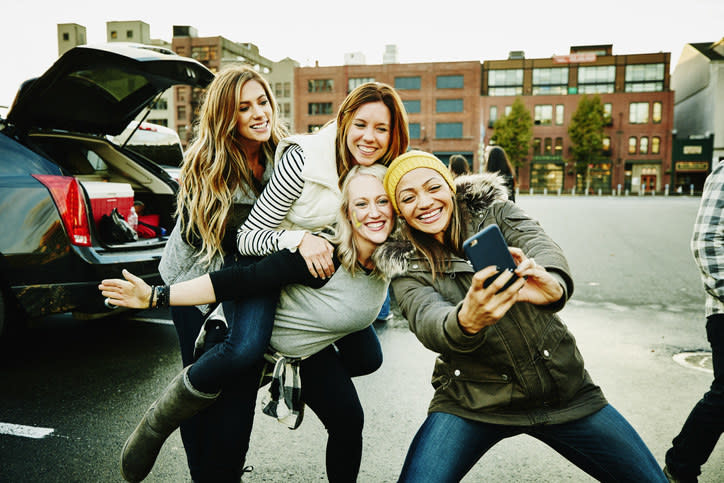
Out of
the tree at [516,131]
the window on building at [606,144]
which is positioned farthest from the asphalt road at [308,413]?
the window on building at [606,144]

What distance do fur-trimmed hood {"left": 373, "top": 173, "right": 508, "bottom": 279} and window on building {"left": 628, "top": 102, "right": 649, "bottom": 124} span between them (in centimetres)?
6462

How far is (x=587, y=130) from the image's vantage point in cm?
5534

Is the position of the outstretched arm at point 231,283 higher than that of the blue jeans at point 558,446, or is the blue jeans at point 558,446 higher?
the outstretched arm at point 231,283

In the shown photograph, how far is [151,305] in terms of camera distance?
2.28 m

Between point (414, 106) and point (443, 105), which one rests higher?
point (443, 105)

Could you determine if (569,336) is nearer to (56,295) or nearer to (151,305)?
(151,305)

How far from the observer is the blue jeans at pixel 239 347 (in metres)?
2.19

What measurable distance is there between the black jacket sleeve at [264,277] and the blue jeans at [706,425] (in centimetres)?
186

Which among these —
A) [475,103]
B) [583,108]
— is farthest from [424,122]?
[583,108]

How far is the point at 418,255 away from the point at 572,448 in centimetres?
90

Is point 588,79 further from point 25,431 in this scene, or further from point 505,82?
point 25,431

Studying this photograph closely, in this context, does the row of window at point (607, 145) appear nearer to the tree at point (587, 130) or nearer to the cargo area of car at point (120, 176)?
the tree at point (587, 130)

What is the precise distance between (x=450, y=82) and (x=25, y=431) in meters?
62.6

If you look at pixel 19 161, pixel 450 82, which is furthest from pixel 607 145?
pixel 19 161
